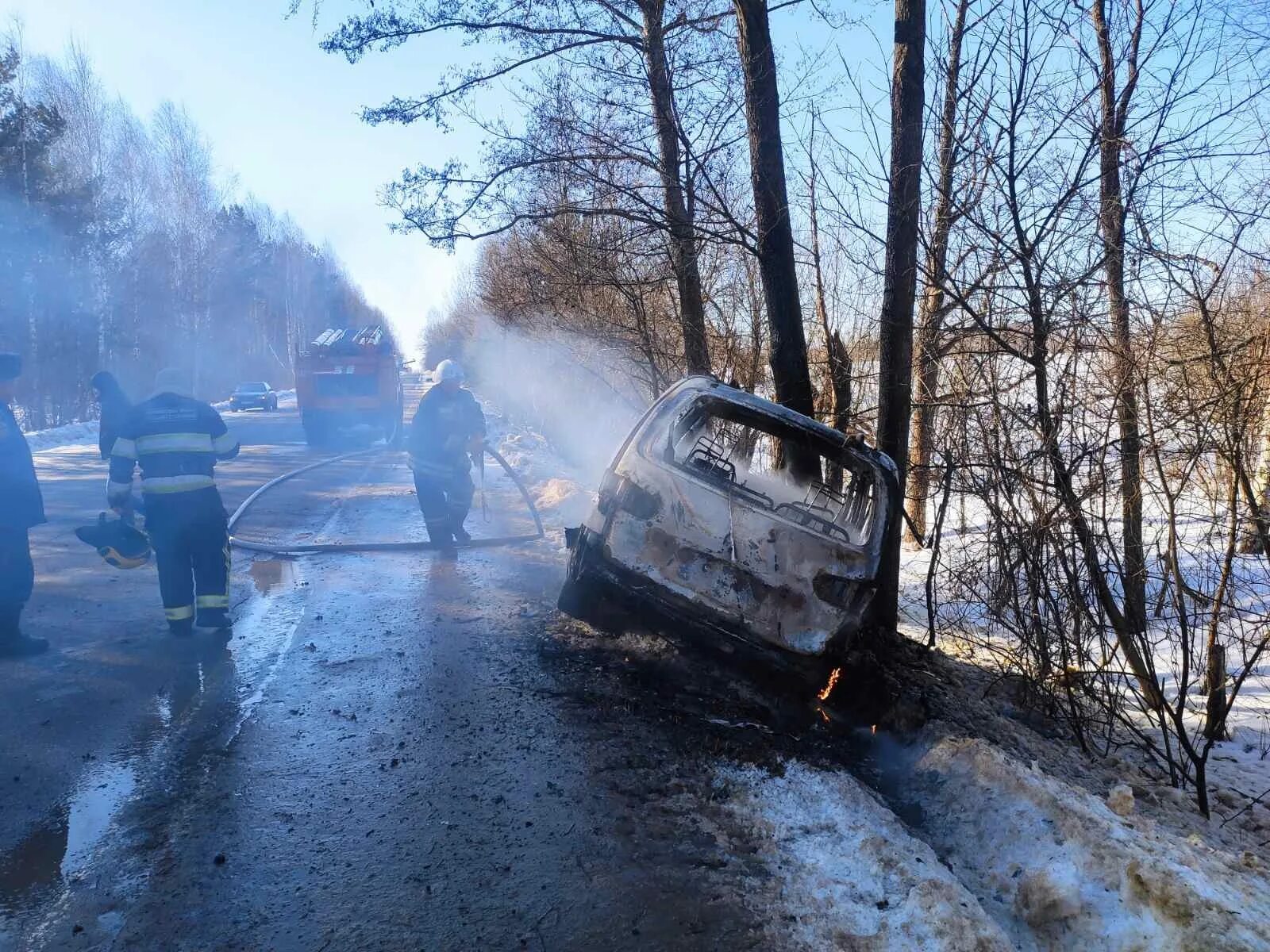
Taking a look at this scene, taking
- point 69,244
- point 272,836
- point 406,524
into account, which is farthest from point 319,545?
point 69,244

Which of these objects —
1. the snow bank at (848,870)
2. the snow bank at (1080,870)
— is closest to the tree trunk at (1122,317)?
the snow bank at (1080,870)

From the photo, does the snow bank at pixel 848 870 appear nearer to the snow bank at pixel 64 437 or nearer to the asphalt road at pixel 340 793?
the asphalt road at pixel 340 793

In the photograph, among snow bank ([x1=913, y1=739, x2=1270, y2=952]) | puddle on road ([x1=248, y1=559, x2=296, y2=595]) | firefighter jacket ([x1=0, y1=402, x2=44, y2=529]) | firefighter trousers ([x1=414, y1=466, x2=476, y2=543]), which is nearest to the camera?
snow bank ([x1=913, y1=739, x2=1270, y2=952])

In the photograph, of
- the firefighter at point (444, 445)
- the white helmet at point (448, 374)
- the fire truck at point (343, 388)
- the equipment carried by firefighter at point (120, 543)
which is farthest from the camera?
the fire truck at point (343, 388)

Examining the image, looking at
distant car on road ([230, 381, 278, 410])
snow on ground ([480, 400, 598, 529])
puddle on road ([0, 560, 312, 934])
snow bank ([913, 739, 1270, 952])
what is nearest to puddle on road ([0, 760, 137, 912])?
puddle on road ([0, 560, 312, 934])

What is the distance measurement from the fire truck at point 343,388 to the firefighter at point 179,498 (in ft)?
48.3

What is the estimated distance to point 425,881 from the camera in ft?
9.43

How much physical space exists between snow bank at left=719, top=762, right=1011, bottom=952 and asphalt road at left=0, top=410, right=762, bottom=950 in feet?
0.70

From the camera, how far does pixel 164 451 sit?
5.30 metres

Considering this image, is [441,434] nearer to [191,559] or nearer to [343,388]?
[191,559]

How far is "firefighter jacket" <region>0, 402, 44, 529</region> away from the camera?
204 inches

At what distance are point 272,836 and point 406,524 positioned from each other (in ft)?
22.2

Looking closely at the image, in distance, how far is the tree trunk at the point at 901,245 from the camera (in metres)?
5.82

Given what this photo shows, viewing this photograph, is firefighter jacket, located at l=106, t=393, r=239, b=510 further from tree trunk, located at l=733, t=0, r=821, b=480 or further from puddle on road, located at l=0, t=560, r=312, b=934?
tree trunk, located at l=733, t=0, r=821, b=480
